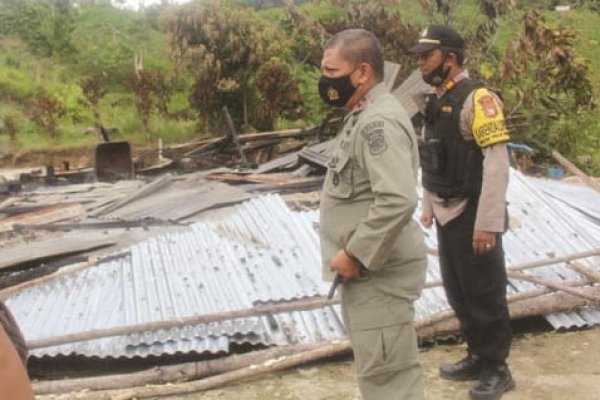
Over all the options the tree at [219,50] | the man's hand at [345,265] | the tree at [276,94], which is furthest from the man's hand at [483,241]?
the tree at [219,50]

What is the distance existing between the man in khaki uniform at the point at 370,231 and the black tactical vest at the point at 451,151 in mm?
824

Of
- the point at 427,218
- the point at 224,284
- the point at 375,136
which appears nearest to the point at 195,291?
the point at 224,284

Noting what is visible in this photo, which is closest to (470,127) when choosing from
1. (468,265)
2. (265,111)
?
(468,265)

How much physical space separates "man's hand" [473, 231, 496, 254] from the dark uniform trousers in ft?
0.30

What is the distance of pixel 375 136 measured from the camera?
2561 mm

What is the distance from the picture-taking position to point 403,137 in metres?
2.58

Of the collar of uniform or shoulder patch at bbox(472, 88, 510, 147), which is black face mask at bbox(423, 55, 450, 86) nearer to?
shoulder patch at bbox(472, 88, 510, 147)

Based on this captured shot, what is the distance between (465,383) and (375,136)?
5.97 feet

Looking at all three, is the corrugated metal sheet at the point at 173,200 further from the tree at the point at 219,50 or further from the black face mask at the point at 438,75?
the tree at the point at 219,50

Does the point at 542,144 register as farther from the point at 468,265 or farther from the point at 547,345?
the point at 468,265

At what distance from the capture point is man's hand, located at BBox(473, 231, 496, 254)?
3365mm

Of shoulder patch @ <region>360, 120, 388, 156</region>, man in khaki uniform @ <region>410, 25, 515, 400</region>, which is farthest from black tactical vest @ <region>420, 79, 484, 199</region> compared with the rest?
shoulder patch @ <region>360, 120, 388, 156</region>

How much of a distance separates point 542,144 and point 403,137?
905 cm

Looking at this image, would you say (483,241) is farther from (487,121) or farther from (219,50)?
(219,50)
